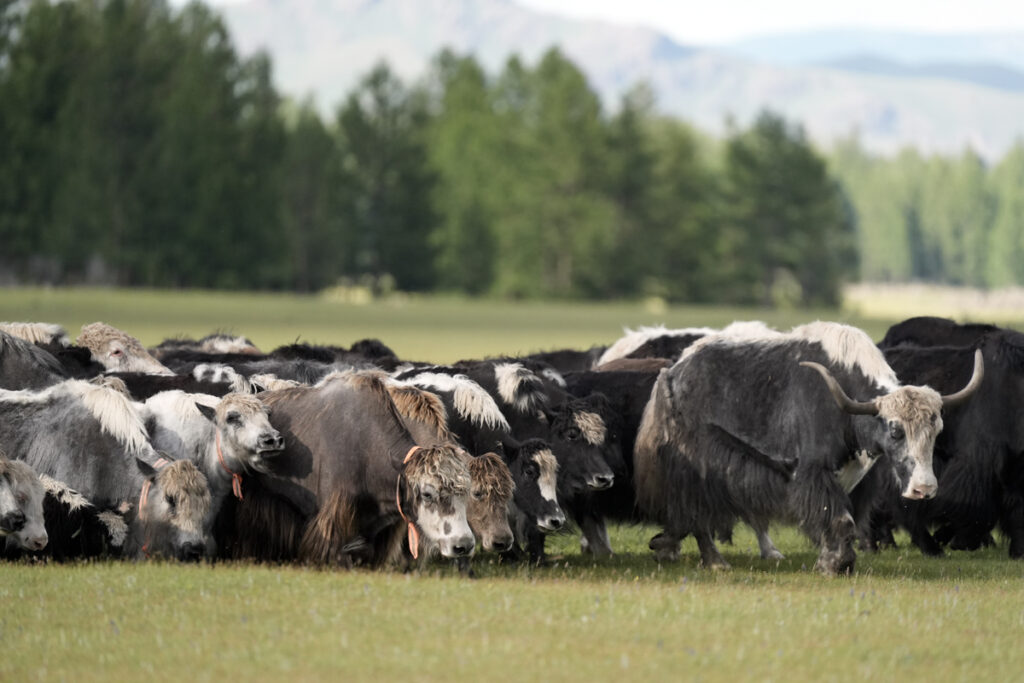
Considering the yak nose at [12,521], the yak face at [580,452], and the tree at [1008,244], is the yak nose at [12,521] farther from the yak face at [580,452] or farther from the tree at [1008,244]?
the tree at [1008,244]

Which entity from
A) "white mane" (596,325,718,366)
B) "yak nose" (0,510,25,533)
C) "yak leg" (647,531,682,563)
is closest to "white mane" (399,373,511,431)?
"yak leg" (647,531,682,563)

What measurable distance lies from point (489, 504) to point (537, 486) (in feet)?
2.79

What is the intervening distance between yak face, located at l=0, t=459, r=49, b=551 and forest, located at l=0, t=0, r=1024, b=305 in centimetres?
5863

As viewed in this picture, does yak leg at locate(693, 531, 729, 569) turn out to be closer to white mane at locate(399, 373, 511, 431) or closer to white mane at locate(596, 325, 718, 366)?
white mane at locate(399, 373, 511, 431)

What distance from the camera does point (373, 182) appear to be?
9119 cm

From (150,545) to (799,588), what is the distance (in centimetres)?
514

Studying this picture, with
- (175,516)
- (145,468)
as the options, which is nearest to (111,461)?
(145,468)

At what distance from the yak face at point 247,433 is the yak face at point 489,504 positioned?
5.26ft

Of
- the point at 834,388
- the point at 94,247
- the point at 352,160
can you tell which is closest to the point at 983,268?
the point at 352,160

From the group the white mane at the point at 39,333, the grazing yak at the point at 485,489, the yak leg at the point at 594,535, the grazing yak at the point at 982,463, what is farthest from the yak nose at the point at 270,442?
the grazing yak at the point at 982,463

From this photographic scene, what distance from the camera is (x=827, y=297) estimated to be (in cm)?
11019

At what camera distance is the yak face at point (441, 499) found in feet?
34.9

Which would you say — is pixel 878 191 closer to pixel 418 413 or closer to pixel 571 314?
pixel 571 314

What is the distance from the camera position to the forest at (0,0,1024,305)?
69062mm
